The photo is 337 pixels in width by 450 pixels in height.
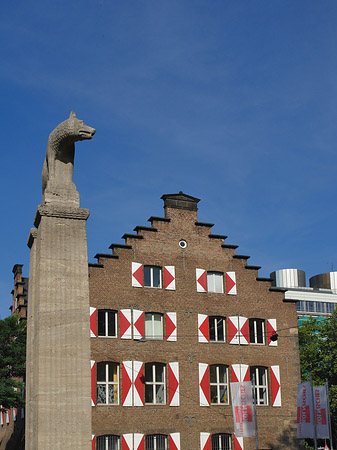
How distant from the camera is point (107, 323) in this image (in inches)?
1093

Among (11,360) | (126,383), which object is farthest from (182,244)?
(11,360)

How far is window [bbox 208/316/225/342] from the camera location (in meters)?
29.9

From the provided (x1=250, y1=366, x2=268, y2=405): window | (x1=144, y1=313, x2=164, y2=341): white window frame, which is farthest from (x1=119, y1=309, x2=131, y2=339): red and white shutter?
(x1=250, y1=366, x2=268, y2=405): window

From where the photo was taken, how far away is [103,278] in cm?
2805

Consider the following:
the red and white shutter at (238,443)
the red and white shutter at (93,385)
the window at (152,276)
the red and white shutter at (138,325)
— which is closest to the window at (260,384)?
the red and white shutter at (238,443)

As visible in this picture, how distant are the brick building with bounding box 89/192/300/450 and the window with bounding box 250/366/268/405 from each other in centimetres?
5

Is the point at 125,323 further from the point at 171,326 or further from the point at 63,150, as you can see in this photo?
the point at 63,150

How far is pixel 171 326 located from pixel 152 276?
2.37 meters

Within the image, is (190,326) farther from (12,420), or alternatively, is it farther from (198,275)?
(12,420)

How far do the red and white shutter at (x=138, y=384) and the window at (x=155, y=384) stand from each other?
46 cm

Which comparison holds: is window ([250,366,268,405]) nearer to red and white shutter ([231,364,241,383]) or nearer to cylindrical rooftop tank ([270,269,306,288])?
red and white shutter ([231,364,241,383])

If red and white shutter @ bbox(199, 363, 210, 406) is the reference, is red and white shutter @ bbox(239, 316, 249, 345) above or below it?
above

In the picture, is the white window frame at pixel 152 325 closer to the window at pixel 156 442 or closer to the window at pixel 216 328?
the window at pixel 216 328

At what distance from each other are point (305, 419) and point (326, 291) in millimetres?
66332
